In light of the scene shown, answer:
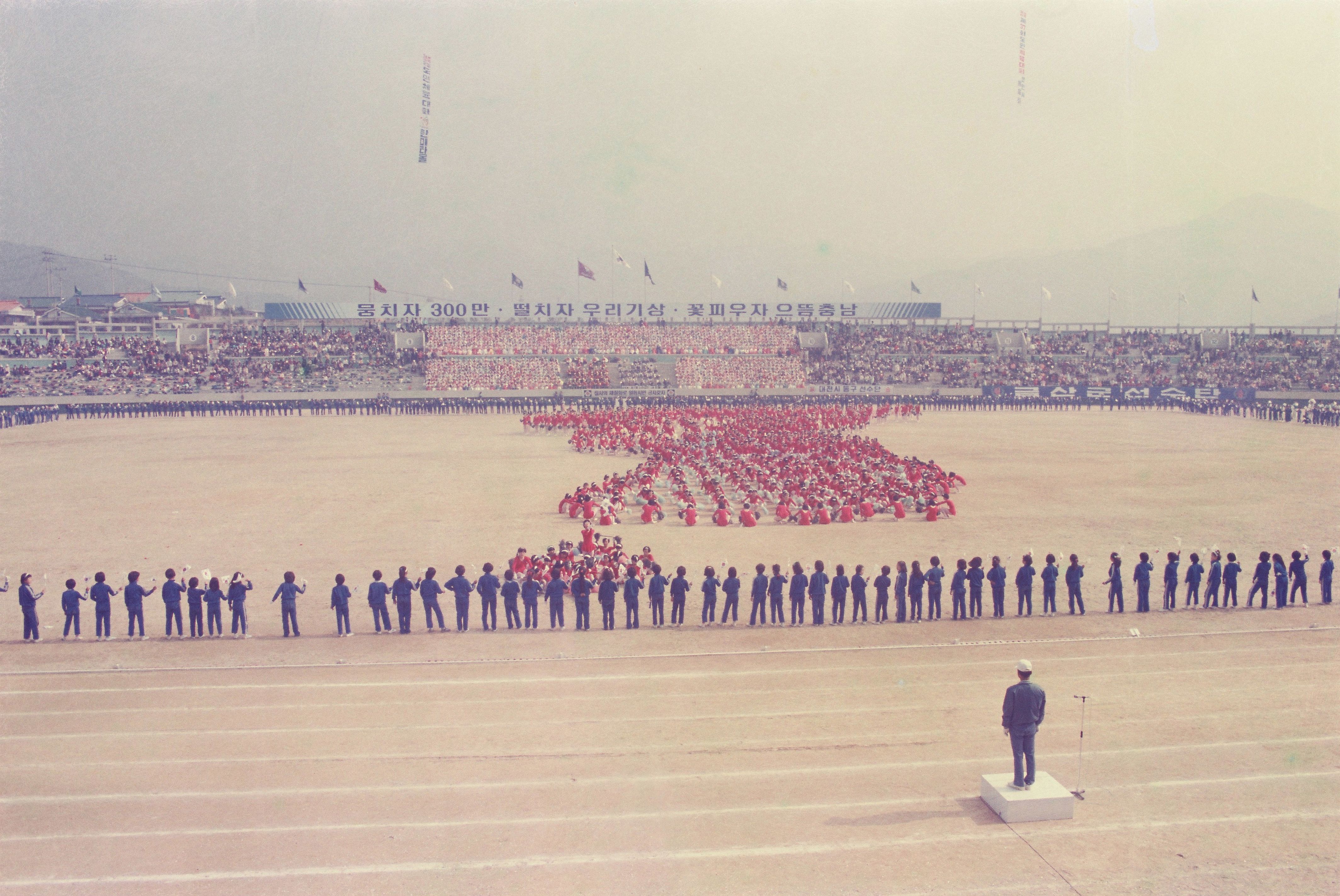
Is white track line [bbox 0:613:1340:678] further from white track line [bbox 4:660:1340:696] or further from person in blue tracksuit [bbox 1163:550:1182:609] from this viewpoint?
person in blue tracksuit [bbox 1163:550:1182:609]

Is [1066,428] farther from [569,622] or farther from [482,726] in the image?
[482,726]

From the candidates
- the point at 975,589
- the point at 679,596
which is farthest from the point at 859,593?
the point at 679,596

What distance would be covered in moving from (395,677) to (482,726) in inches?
103

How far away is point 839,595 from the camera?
53.4ft

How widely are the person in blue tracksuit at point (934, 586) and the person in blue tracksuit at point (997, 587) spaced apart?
34.0 inches

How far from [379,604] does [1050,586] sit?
11.9m

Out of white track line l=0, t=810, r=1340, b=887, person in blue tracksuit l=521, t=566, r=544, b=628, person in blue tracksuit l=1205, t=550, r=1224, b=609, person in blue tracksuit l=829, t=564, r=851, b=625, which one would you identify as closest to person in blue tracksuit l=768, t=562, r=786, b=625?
person in blue tracksuit l=829, t=564, r=851, b=625

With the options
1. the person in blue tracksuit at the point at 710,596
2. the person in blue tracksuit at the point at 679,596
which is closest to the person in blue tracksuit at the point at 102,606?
the person in blue tracksuit at the point at 679,596

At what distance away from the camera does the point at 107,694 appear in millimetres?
12820

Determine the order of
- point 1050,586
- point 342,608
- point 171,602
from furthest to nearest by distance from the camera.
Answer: point 1050,586, point 171,602, point 342,608

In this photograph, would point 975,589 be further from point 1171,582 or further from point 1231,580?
point 1231,580

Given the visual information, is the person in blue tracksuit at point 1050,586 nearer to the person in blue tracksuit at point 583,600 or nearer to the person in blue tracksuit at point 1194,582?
the person in blue tracksuit at point 1194,582

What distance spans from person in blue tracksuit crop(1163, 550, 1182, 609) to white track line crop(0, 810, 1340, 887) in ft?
28.8

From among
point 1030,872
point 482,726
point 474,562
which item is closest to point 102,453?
point 474,562
